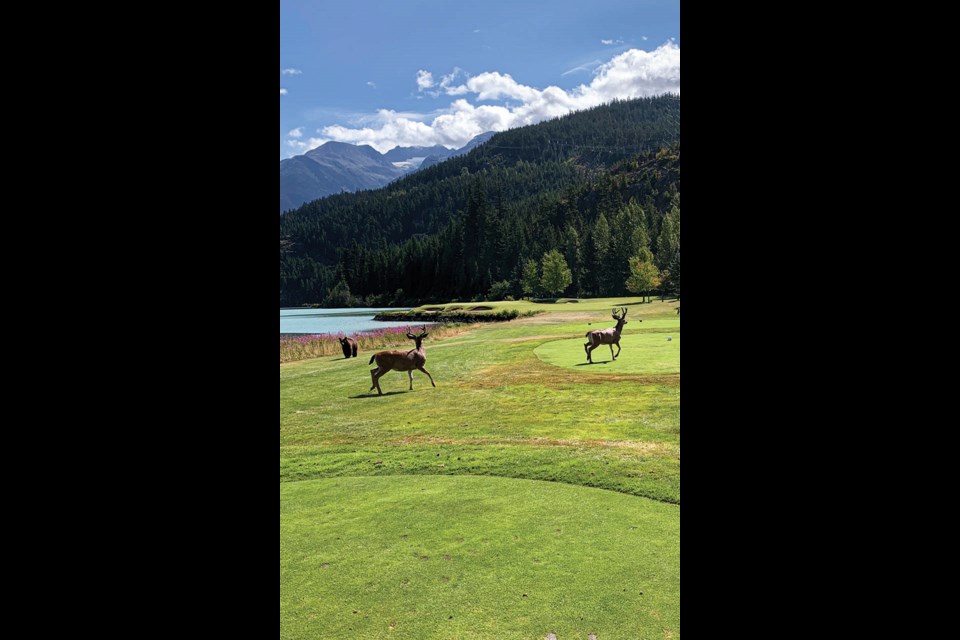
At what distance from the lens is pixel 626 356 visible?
15.4 m

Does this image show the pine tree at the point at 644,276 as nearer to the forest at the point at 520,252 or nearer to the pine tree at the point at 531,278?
the forest at the point at 520,252

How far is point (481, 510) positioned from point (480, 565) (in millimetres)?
1160

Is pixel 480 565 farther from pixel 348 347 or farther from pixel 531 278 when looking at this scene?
pixel 531 278

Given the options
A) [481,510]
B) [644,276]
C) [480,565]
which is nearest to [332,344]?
[481,510]

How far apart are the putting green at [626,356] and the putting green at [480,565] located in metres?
8.58

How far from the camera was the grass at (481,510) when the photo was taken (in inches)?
110

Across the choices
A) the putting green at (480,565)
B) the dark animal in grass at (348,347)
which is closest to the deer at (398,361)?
the dark animal in grass at (348,347)

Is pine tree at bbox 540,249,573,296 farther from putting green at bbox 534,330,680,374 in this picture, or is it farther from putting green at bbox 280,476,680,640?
putting green at bbox 280,476,680,640

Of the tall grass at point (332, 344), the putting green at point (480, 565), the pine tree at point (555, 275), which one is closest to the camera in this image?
the putting green at point (480, 565)

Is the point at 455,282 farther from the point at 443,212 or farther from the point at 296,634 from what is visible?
the point at 443,212

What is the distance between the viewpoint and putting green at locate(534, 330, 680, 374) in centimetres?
1321
